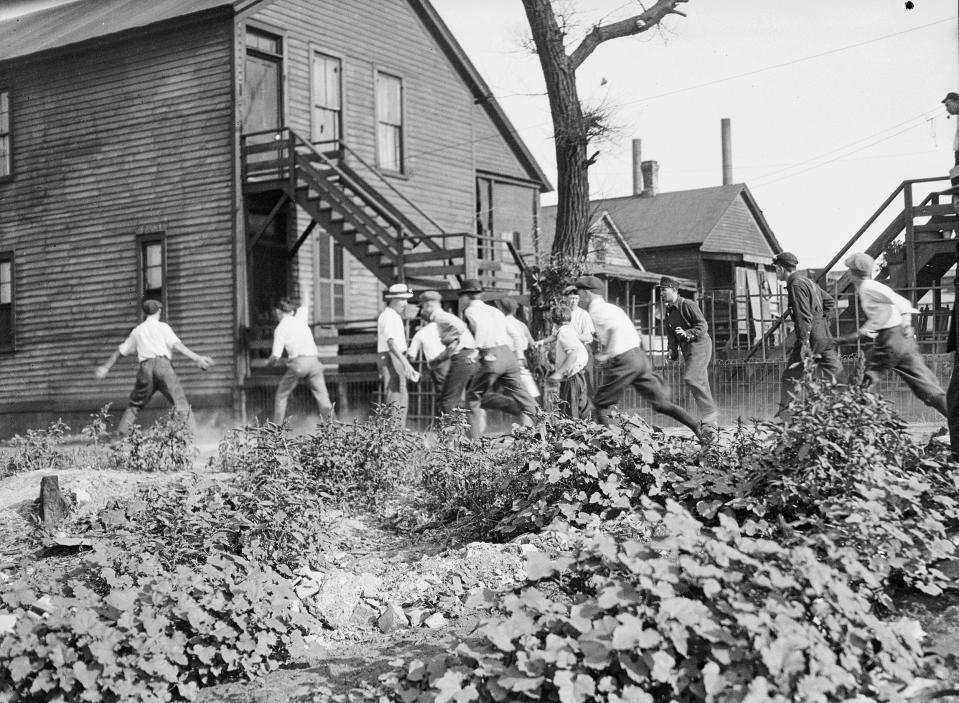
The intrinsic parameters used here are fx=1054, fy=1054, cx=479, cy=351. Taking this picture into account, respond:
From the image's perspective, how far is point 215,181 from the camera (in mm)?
18547

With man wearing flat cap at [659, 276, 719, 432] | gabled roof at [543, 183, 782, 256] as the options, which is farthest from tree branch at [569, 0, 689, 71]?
gabled roof at [543, 183, 782, 256]

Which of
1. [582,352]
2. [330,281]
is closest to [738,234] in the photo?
[330,281]

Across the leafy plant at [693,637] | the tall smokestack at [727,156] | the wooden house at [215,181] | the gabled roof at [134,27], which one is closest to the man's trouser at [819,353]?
the leafy plant at [693,637]

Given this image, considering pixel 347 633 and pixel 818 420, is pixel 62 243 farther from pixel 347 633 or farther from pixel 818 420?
pixel 818 420

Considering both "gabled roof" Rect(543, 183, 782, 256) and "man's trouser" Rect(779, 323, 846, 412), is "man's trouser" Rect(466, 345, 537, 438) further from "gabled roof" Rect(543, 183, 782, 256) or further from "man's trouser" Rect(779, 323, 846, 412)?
"gabled roof" Rect(543, 183, 782, 256)

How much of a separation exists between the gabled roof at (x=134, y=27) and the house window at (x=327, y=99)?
5.45 ft

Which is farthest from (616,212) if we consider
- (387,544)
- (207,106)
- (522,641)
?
(522,641)

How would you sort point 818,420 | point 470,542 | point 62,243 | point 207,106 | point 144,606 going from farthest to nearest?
1. point 62,243
2. point 207,106
3. point 470,542
4. point 818,420
5. point 144,606

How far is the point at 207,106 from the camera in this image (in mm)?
18516

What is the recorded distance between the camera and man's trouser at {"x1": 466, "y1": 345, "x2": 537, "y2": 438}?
1095 centimetres

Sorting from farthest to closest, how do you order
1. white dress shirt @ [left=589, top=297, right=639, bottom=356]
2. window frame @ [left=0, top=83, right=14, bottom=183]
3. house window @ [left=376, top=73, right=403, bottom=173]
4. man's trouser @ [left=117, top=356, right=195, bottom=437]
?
window frame @ [left=0, top=83, right=14, bottom=183], house window @ [left=376, top=73, right=403, bottom=173], man's trouser @ [left=117, top=356, right=195, bottom=437], white dress shirt @ [left=589, top=297, right=639, bottom=356]

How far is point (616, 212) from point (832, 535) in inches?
1583

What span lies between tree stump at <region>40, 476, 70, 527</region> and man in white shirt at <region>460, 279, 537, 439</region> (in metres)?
4.16

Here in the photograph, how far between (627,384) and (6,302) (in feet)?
54.0
